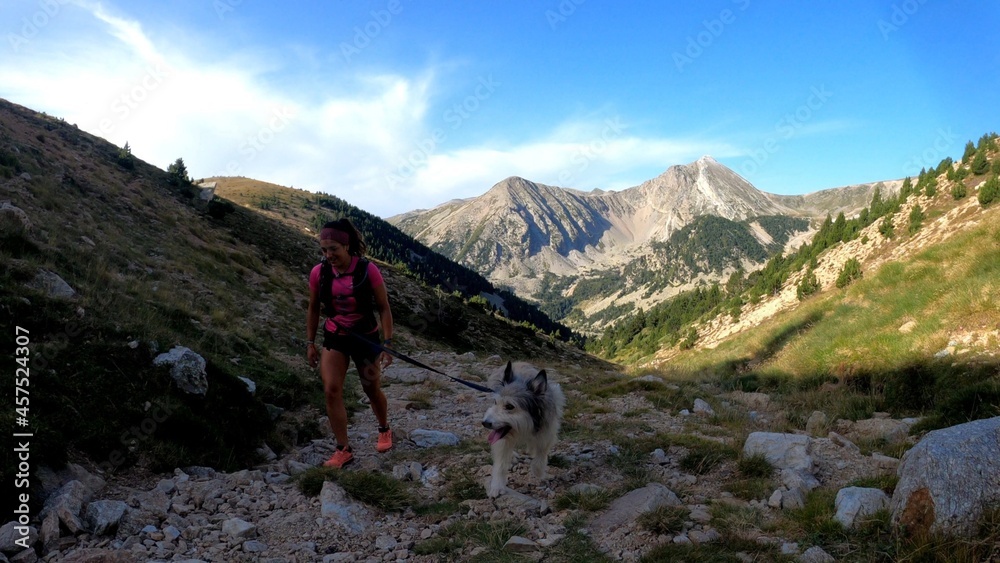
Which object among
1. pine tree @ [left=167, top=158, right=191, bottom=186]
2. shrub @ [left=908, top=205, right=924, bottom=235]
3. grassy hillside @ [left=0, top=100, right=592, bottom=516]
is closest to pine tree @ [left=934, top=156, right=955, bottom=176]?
shrub @ [left=908, top=205, right=924, bottom=235]

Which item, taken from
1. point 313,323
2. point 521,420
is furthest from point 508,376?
point 313,323

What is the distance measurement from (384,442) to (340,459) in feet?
2.87

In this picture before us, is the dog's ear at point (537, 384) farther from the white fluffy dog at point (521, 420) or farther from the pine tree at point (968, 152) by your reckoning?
the pine tree at point (968, 152)

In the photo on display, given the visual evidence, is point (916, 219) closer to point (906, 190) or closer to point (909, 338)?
point (906, 190)

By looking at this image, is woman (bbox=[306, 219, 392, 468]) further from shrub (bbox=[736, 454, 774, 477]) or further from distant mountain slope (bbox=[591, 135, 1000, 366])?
distant mountain slope (bbox=[591, 135, 1000, 366])

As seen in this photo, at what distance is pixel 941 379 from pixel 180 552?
1331 centimetres

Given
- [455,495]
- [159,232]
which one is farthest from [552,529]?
[159,232]

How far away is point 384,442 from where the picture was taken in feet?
22.1

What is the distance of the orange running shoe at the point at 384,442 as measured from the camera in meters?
6.70

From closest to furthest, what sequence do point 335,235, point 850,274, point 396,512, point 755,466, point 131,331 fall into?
point 396,512, point 755,466, point 335,235, point 131,331, point 850,274

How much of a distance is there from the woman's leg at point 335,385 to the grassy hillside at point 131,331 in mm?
1029

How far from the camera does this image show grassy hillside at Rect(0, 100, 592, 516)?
505cm

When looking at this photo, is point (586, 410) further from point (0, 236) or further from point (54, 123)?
point (54, 123)

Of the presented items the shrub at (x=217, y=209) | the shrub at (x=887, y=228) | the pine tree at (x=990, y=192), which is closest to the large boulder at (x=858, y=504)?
the pine tree at (x=990, y=192)
